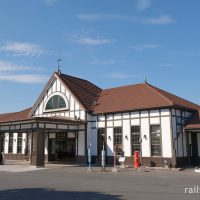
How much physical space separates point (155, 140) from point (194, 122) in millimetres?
3413

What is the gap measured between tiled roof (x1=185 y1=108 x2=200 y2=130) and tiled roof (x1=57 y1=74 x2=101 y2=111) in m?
8.84

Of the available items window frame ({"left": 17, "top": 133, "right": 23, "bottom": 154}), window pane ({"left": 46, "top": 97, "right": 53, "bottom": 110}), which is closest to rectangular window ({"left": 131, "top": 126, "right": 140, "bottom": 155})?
window pane ({"left": 46, "top": 97, "right": 53, "bottom": 110})

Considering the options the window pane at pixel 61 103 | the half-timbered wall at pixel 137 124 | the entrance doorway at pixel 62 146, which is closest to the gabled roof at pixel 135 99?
the half-timbered wall at pixel 137 124

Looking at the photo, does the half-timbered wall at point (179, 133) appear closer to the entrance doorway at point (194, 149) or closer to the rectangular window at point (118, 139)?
the entrance doorway at point (194, 149)

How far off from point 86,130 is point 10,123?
6.70 m

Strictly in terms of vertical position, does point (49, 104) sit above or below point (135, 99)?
above

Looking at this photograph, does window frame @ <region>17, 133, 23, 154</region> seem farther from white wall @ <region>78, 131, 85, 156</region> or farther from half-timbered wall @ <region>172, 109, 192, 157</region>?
half-timbered wall @ <region>172, 109, 192, 157</region>

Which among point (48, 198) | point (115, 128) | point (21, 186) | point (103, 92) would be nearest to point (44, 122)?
point (115, 128)

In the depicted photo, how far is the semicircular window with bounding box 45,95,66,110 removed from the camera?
29.6 metres

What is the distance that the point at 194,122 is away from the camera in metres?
24.0

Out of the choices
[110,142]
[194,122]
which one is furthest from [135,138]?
[194,122]

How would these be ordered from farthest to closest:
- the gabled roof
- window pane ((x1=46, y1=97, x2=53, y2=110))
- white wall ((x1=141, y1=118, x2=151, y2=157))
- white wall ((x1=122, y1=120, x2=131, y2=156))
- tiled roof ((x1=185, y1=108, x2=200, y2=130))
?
window pane ((x1=46, y1=97, x2=53, y2=110))
white wall ((x1=122, y1=120, x2=131, y2=156))
the gabled roof
white wall ((x1=141, y1=118, x2=151, y2=157))
tiled roof ((x1=185, y1=108, x2=200, y2=130))

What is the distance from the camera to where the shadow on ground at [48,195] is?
33.2 feet

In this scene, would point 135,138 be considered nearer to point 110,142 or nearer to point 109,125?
point 110,142
